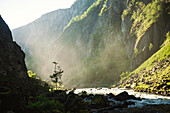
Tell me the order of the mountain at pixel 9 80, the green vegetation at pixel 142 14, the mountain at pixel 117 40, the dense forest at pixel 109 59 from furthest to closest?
the green vegetation at pixel 142 14
the mountain at pixel 117 40
the dense forest at pixel 109 59
the mountain at pixel 9 80

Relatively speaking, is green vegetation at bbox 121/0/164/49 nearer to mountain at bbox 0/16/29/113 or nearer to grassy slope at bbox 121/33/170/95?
grassy slope at bbox 121/33/170/95

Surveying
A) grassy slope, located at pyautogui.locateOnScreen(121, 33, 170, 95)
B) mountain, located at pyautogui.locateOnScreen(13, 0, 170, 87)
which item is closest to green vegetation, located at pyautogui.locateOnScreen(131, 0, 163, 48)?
mountain, located at pyautogui.locateOnScreen(13, 0, 170, 87)

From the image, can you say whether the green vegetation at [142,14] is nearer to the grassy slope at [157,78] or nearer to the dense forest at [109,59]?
the dense forest at [109,59]

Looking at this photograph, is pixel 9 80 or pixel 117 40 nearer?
pixel 9 80

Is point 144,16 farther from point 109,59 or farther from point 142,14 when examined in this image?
point 109,59

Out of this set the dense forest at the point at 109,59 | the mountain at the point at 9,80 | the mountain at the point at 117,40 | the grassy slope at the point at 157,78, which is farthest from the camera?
the mountain at the point at 117,40

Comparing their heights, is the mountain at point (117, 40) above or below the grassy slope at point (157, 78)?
above

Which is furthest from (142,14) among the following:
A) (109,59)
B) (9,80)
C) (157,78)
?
(9,80)

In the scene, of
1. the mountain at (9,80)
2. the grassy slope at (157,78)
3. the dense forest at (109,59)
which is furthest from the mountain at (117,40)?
the mountain at (9,80)

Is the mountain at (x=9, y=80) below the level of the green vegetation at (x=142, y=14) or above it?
below

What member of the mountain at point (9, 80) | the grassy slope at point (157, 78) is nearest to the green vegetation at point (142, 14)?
the grassy slope at point (157, 78)

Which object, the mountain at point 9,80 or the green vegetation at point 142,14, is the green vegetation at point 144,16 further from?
the mountain at point 9,80

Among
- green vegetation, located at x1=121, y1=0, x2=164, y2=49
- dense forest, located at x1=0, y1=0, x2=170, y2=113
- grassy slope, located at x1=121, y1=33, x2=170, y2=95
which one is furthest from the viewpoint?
green vegetation, located at x1=121, y1=0, x2=164, y2=49

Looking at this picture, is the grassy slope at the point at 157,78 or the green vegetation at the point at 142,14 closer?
the grassy slope at the point at 157,78
